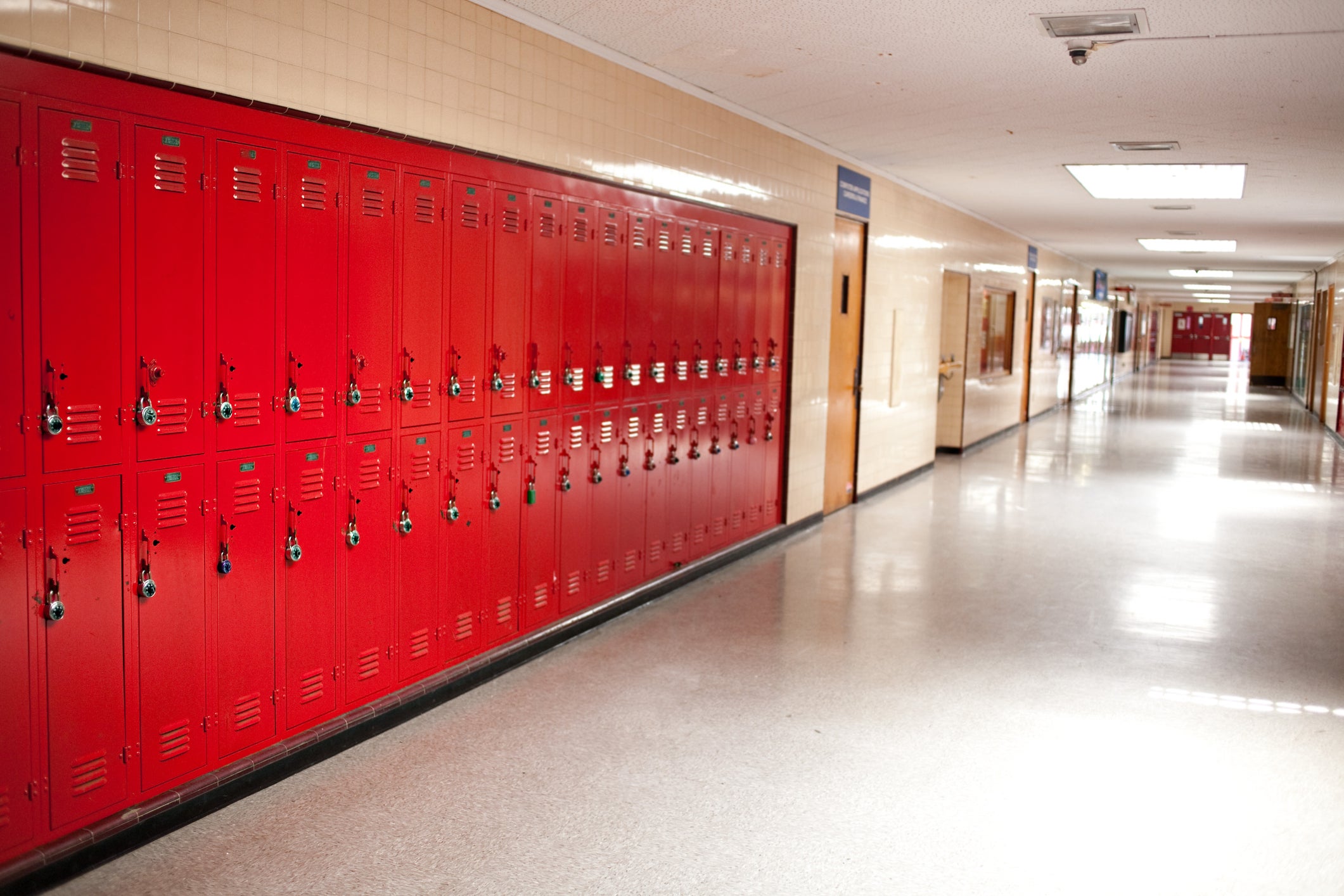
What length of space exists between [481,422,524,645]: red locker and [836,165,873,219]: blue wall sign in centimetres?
414

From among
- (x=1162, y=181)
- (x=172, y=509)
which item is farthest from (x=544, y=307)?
(x=1162, y=181)

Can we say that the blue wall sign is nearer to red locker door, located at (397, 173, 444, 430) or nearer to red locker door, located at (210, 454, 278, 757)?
red locker door, located at (397, 173, 444, 430)

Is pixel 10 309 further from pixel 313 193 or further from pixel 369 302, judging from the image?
pixel 369 302

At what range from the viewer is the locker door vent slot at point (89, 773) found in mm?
2787

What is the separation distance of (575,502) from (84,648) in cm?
243

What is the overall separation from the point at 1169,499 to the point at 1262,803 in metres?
6.32

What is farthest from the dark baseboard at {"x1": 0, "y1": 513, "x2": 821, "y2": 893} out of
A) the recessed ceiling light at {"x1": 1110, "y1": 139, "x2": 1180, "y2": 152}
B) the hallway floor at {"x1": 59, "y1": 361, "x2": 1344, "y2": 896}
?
the recessed ceiling light at {"x1": 1110, "y1": 139, "x2": 1180, "y2": 152}

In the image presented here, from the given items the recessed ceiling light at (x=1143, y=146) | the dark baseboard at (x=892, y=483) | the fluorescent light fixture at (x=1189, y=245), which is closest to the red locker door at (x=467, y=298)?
the recessed ceiling light at (x=1143, y=146)

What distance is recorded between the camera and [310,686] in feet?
11.6

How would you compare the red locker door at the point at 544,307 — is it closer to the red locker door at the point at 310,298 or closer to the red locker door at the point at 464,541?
the red locker door at the point at 464,541

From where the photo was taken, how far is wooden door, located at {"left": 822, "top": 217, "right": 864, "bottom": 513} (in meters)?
8.02

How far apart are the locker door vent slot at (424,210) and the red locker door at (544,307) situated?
638mm

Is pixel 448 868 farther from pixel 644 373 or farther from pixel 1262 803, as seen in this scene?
pixel 644 373

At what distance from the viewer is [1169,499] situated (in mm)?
9234
